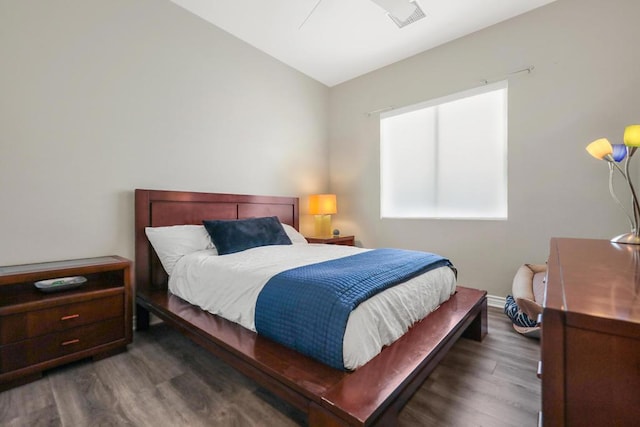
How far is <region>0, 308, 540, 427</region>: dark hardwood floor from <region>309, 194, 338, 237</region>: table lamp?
6.77 ft

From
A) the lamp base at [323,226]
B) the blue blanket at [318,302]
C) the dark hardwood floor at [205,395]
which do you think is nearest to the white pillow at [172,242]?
the dark hardwood floor at [205,395]

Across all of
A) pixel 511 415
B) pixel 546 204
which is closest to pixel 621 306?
pixel 511 415

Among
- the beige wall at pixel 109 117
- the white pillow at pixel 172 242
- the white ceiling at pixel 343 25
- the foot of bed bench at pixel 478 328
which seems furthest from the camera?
the white ceiling at pixel 343 25

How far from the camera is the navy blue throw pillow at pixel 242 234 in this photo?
2424 millimetres

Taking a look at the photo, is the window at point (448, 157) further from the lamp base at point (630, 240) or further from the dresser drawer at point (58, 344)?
the dresser drawer at point (58, 344)

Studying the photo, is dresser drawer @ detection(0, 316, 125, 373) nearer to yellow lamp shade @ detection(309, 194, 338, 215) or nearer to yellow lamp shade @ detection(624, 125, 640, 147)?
yellow lamp shade @ detection(309, 194, 338, 215)

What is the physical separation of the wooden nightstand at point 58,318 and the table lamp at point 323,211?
2.19m

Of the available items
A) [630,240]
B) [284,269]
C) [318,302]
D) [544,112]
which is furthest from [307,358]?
[544,112]

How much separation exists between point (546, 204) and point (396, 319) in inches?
83.5

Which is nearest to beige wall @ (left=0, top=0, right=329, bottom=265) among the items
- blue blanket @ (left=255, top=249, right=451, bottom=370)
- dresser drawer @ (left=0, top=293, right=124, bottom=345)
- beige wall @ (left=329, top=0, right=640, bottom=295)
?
dresser drawer @ (left=0, top=293, right=124, bottom=345)

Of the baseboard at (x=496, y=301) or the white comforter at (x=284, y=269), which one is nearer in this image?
the white comforter at (x=284, y=269)

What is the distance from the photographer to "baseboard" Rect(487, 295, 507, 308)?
2850 millimetres

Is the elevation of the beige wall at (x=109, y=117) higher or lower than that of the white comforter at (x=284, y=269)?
higher

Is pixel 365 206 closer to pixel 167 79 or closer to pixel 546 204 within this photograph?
pixel 546 204
